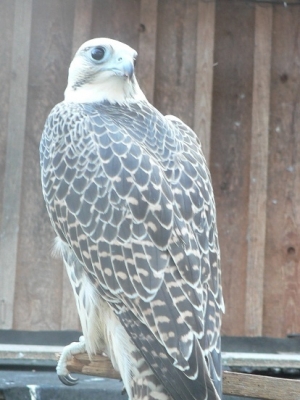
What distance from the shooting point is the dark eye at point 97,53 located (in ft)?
14.6

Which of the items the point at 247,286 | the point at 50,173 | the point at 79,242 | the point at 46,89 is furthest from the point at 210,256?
the point at 46,89

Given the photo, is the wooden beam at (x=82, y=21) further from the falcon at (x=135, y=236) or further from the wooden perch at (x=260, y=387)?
the wooden perch at (x=260, y=387)

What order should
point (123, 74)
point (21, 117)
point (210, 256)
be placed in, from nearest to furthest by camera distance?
point (210, 256) → point (123, 74) → point (21, 117)

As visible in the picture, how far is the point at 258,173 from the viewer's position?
6234mm

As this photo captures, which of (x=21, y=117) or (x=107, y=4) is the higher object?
(x=107, y=4)

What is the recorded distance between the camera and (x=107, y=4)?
20.5 ft

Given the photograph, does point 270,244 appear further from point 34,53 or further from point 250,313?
point 34,53

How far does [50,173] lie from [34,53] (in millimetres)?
2208

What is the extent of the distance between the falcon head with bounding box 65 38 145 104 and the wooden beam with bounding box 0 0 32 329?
5.19ft

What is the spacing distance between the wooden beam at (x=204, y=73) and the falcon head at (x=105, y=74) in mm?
1659

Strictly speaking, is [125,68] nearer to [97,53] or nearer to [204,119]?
[97,53]

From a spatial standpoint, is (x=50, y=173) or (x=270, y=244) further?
(x=270, y=244)

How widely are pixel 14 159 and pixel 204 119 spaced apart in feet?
4.26

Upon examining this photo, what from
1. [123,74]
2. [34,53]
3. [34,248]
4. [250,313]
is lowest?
[250,313]
